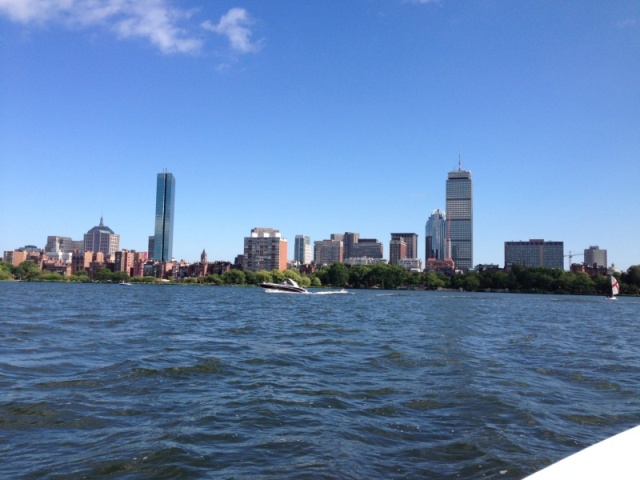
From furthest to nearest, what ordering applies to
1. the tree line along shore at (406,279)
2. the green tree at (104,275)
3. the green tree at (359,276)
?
the green tree at (104,275)
the green tree at (359,276)
the tree line along shore at (406,279)

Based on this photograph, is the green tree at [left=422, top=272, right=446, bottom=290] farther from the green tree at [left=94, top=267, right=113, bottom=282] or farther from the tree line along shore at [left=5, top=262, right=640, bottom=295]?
the green tree at [left=94, top=267, right=113, bottom=282]

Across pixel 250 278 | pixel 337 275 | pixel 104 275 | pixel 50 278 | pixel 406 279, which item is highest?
pixel 337 275

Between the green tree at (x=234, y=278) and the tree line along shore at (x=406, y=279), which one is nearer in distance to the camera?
the tree line along shore at (x=406, y=279)

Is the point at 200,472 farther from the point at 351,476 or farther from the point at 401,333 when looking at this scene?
the point at 401,333

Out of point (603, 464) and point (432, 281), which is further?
point (432, 281)

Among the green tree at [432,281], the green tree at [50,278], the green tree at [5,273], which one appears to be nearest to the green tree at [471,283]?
the green tree at [432,281]

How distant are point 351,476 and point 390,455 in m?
1.06

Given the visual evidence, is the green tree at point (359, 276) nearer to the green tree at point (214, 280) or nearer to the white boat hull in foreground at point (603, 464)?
the green tree at point (214, 280)

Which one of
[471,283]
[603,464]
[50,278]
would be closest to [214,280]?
[50,278]

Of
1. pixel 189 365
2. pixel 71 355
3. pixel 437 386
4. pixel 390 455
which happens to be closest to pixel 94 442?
pixel 390 455

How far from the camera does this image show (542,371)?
1520cm

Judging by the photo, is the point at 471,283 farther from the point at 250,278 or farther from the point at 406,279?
the point at 250,278

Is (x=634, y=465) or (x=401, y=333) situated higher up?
(x=634, y=465)

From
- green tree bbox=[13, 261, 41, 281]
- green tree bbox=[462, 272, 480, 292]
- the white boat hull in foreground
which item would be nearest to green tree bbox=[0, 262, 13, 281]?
green tree bbox=[13, 261, 41, 281]
